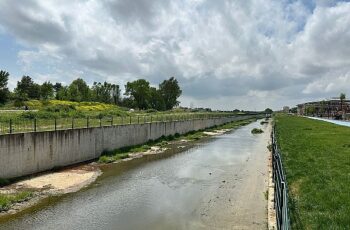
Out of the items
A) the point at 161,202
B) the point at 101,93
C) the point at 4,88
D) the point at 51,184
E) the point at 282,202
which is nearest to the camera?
the point at 282,202

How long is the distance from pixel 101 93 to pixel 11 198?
377ft

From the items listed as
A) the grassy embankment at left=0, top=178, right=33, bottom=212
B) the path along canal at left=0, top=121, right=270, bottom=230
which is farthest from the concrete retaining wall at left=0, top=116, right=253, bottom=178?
the grassy embankment at left=0, top=178, right=33, bottom=212

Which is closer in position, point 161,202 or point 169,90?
point 161,202

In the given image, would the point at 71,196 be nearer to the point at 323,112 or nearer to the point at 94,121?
the point at 94,121

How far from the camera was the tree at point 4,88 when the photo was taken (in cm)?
7944

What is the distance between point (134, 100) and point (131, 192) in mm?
102078

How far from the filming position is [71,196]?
1938cm

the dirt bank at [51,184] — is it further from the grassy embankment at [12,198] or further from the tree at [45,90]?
the tree at [45,90]

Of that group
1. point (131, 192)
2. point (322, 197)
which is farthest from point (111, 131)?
point (322, 197)

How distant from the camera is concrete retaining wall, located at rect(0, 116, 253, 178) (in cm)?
2198

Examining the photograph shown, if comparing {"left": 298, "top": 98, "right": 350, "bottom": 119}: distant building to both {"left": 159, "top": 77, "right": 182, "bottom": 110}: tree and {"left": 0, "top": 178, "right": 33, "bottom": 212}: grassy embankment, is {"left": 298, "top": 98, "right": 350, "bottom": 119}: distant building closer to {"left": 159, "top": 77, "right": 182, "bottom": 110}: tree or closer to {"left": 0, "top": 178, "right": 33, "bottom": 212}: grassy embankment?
{"left": 159, "top": 77, "right": 182, "bottom": 110}: tree

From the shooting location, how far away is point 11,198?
17.7m

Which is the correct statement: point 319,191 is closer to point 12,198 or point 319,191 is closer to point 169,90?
point 12,198

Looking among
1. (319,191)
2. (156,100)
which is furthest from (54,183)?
(156,100)
